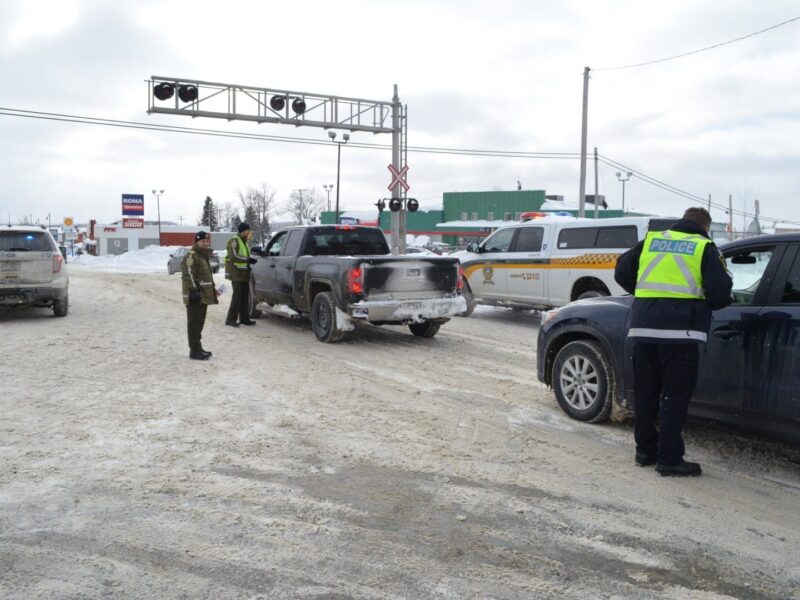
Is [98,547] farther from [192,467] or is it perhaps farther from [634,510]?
[634,510]

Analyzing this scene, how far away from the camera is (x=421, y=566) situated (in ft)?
11.0

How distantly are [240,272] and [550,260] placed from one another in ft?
18.1

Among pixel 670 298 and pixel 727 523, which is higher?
pixel 670 298

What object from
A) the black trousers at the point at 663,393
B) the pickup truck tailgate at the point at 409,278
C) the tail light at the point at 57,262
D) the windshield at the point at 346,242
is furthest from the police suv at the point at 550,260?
the tail light at the point at 57,262

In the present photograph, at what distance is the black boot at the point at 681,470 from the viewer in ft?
15.3

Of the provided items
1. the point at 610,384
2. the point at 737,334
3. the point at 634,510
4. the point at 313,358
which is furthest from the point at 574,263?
the point at 634,510

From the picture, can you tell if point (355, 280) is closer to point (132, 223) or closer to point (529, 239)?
point (529, 239)

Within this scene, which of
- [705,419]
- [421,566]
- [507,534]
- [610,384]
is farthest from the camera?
[610,384]

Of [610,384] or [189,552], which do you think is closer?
[189,552]

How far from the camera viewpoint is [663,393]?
15.4ft

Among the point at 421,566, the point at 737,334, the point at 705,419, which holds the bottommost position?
the point at 421,566

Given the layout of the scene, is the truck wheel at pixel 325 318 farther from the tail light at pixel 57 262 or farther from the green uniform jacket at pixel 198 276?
the tail light at pixel 57 262

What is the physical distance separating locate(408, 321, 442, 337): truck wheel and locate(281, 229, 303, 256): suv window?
2.29 meters

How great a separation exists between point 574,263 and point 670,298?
24.7 ft
